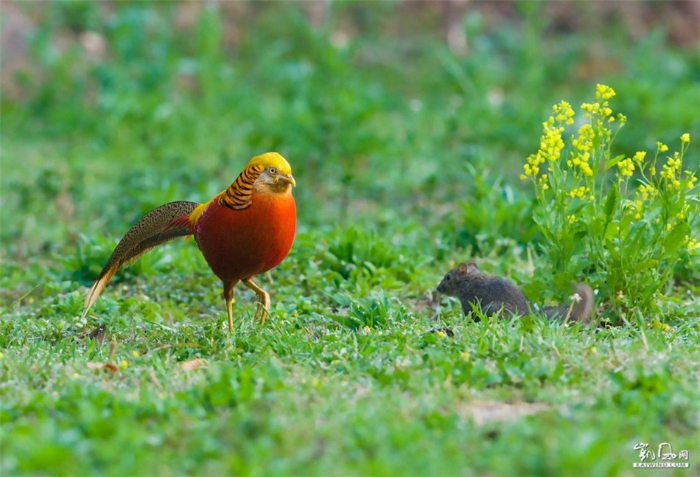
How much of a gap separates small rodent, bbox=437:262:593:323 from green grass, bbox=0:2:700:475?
0.19 metres

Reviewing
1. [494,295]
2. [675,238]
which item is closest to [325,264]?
[494,295]

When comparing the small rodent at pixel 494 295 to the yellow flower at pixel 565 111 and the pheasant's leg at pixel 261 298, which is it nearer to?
the yellow flower at pixel 565 111

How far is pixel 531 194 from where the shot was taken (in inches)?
309

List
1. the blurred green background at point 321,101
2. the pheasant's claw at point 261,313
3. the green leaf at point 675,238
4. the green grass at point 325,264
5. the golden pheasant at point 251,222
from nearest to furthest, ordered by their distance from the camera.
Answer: the green grass at point 325,264 < the golden pheasant at point 251,222 < the green leaf at point 675,238 < the pheasant's claw at point 261,313 < the blurred green background at point 321,101

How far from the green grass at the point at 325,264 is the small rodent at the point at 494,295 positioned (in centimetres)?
19

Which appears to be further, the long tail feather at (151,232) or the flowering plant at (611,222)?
the long tail feather at (151,232)

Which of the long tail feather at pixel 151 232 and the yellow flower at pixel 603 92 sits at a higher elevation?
the yellow flower at pixel 603 92

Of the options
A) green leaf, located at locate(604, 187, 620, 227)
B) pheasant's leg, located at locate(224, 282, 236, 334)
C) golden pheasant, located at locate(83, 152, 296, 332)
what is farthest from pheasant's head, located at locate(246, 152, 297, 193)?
green leaf, located at locate(604, 187, 620, 227)

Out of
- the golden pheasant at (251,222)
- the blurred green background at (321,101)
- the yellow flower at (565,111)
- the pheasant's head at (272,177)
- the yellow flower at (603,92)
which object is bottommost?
the golden pheasant at (251,222)

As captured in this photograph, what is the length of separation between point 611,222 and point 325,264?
6.25ft

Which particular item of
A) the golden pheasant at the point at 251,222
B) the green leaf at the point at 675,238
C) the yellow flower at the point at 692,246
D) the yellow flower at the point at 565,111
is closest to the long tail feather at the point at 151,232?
the golden pheasant at the point at 251,222

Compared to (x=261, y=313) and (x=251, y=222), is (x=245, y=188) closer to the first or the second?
(x=251, y=222)

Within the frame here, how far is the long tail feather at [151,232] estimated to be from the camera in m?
A: 4.94

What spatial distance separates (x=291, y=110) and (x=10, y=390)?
19.4 ft
